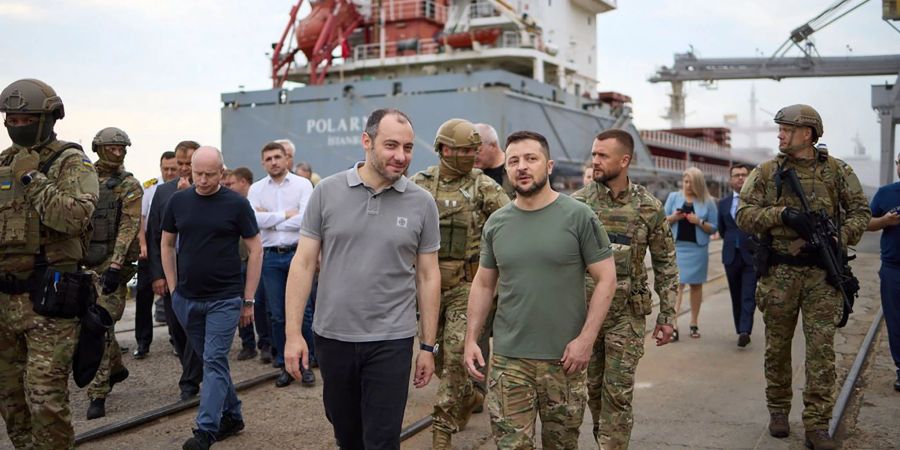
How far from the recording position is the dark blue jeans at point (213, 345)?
435 centimetres

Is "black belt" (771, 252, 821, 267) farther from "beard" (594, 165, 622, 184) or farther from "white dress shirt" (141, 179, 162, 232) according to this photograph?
"white dress shirt" (141, 179, 162, 232)

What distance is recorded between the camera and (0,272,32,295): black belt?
3.71 metres

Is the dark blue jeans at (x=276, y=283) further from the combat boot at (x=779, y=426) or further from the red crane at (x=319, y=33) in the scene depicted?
the red crane at (x=319, y=33)

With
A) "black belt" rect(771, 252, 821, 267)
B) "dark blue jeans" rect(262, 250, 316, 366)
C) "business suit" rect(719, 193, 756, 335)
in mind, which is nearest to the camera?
"black belt" rect(771, 252, 821, 267)

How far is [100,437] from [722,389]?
14.3 feet

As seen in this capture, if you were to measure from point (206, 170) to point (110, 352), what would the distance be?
1.73m

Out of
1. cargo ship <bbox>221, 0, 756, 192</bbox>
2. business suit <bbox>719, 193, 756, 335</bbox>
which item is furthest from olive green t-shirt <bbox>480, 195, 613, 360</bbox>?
cargo ship <bbox>221, 0, 756, 192</bbox>

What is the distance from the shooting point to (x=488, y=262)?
Result: 343 centimetres

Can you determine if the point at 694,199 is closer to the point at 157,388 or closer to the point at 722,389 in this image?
the point at 722,389

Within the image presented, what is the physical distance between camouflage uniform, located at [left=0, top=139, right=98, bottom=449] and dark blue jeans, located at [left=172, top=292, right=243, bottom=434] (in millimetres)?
728

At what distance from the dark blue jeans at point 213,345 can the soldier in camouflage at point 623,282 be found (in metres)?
2.04

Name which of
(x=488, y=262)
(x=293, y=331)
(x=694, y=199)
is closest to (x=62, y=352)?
(x=293, y=331)

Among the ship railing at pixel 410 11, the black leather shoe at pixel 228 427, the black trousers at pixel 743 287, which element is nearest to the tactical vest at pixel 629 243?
the black leather shoe at pixel 228 427

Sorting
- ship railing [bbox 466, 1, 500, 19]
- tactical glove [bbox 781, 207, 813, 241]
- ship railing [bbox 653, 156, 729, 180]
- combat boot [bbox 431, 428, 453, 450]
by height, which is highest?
ship railing [bbox 466, 1, 500, 19]
